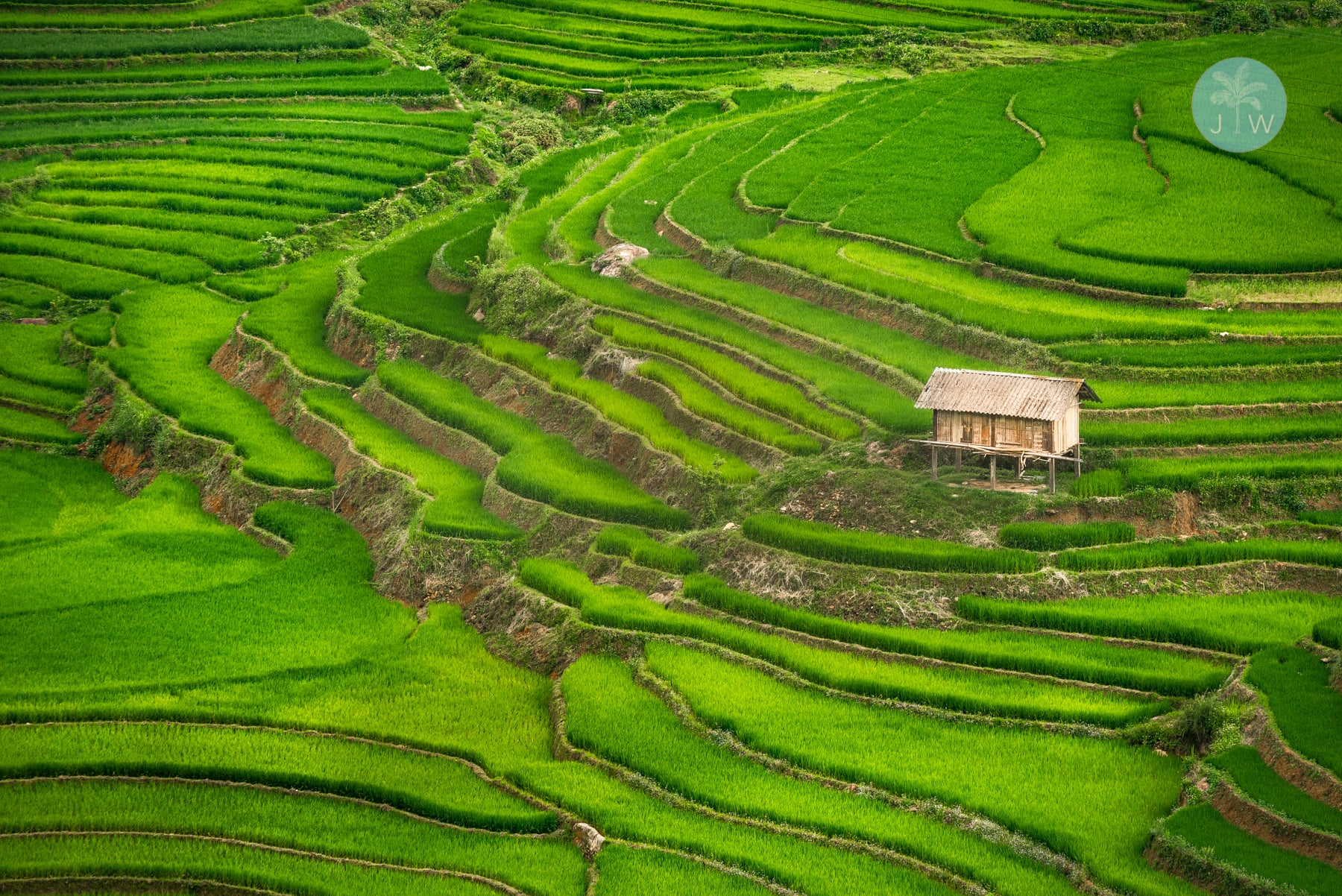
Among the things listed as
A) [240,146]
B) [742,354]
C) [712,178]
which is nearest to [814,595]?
[742,354]

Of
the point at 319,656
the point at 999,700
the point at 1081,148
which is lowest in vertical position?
the point at 319,656

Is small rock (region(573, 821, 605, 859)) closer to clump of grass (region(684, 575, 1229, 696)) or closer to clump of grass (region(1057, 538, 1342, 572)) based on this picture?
clump of grass (region(684, 575, 1229, 696))

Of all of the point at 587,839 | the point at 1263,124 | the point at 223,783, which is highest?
the point at 1263,124

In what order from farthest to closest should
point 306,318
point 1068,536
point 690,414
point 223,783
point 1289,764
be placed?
point 306,318 → point 690,414 → point 1068,536 → point 223,783 → point 1289,764

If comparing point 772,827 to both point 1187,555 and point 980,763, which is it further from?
point 1187,555

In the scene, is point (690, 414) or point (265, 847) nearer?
point (265, 847)

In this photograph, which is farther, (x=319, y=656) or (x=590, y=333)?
(x=590, y=333)

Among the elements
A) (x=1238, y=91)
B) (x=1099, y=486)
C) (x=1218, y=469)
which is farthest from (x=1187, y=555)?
(x=1238, y=91)

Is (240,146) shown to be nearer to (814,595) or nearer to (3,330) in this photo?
(3,330)
